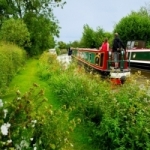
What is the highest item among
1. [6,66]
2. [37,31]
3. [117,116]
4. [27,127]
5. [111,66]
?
[37,31]

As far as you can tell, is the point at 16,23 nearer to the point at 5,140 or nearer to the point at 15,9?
the point at 15,9

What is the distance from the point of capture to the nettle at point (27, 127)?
3.65 m

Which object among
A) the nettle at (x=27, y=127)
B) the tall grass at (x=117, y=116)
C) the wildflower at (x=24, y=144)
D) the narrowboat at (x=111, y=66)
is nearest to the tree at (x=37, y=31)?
the narrowboat at (x=111, y=66)

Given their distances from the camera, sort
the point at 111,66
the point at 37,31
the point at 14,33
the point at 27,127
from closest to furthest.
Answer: the point at 27,127
the point at 111,66
the point at 14,33
the point at 37,31

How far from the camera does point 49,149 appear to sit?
4133mm

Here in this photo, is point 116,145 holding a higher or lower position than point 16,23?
lower

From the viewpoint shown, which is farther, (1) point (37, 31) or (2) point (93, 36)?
(2) point (93, 36)

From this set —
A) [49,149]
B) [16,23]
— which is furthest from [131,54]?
[49,149]

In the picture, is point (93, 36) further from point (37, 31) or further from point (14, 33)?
point (14, 33)

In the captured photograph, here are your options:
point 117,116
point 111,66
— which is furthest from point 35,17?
point 117,116

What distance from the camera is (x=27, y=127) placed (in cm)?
385

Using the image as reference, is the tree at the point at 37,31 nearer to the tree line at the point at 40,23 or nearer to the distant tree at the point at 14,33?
the tree line at the point at 40,23

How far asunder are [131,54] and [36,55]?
1736 cm

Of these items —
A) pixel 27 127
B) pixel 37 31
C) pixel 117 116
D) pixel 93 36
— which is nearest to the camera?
pixel 27 127
